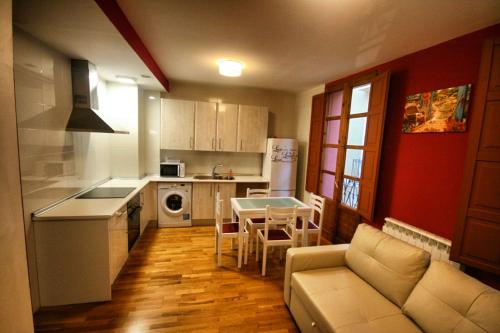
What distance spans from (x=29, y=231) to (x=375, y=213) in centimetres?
360

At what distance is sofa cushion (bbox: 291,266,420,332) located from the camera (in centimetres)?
143

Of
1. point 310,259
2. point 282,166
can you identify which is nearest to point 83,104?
point 310,259

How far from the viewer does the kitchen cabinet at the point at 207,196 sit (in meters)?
4.00

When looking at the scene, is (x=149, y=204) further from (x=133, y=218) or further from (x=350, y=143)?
(x=350, y=143)

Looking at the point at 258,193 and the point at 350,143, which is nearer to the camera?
the point at 350,143

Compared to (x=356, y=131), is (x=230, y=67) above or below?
above

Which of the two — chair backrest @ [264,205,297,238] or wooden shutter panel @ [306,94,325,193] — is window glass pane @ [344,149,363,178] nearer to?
wooden shutter panel @ [306,94,325,193]

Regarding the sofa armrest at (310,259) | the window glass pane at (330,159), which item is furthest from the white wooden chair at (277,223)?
the window glass pane at (330,159)

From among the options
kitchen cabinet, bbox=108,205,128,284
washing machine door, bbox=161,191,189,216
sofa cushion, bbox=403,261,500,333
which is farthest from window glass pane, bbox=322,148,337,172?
kitchen cabinet, bbox=108,205,128,284

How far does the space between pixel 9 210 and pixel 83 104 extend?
1939 mm

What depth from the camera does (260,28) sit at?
1.98 meters

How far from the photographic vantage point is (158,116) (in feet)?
13.7

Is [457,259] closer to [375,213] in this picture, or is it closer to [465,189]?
[465,189]

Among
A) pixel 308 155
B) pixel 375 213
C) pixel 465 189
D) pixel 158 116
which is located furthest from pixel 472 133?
pixel 158 116
